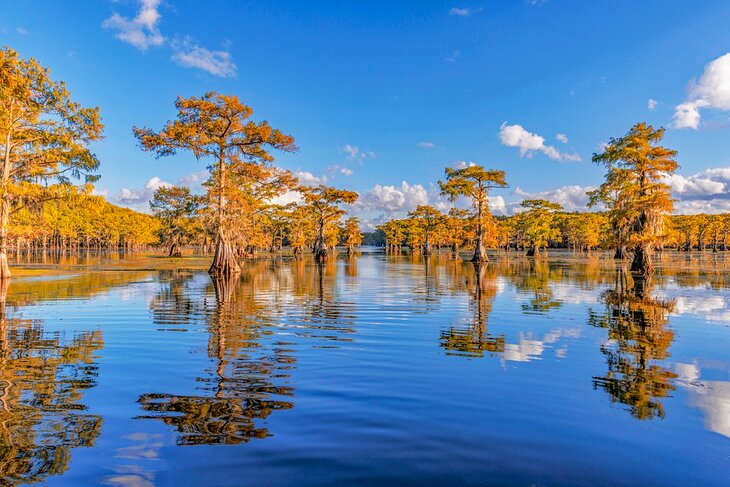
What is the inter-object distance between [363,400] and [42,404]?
4115 mm

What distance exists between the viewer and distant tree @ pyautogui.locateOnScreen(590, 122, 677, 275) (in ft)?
105

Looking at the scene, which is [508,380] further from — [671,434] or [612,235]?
[612,235]

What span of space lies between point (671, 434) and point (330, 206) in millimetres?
61190

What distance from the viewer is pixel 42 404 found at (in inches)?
216

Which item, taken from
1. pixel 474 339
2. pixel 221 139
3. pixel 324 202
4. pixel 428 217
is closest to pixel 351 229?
pixel 428 217

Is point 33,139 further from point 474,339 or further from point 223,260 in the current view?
point 474,339

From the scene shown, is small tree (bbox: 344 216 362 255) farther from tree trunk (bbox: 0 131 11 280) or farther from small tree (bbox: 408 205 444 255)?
tree trunk (bbox: 0 131 11 280)

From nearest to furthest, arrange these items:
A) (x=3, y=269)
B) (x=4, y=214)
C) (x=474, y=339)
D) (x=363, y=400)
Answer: (x=363, y=400)
(x=474, y=339)
(x=3, y=269)
(x=4, y=214)

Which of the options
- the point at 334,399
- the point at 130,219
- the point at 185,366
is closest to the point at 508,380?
the point at 334,399

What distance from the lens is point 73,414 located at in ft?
17.0

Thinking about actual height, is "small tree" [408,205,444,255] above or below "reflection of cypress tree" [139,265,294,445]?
above

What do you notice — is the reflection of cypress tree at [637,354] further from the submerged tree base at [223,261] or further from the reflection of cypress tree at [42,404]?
the submerged tree base at [223,261]

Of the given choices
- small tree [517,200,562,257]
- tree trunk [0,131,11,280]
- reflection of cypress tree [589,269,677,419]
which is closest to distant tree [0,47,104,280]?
tree trunk [0,131,11,280]

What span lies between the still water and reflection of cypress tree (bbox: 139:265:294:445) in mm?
34
